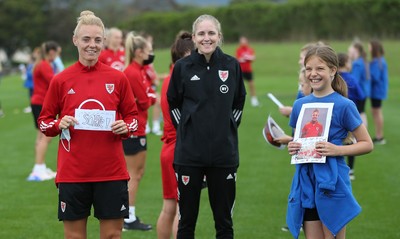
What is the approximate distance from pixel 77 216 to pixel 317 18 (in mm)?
59851

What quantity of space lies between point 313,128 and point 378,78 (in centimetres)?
1138

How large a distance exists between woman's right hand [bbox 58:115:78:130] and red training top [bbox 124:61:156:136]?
2.85 metres

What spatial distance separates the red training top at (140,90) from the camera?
886 centimetres

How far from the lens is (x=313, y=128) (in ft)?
19.9

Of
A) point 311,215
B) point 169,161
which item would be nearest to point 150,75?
point 169,161

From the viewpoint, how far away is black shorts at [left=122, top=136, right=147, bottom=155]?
9.00 m

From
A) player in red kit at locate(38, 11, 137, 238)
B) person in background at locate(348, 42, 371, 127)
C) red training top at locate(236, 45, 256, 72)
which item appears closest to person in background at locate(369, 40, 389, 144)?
person in background at locate(348, 42, 371, 127)

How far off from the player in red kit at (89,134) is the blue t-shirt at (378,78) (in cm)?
1168

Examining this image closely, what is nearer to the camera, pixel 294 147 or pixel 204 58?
pixel 294 147

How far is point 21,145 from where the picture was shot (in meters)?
17.4

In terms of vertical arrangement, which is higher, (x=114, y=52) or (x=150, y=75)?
(x=114, y=52)

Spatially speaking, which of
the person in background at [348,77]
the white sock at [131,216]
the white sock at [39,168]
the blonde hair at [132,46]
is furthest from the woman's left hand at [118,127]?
the white sock at [39,168]

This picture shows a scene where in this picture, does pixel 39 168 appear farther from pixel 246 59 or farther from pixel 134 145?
pixel 246 59

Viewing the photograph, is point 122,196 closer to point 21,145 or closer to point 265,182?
point 265,182
